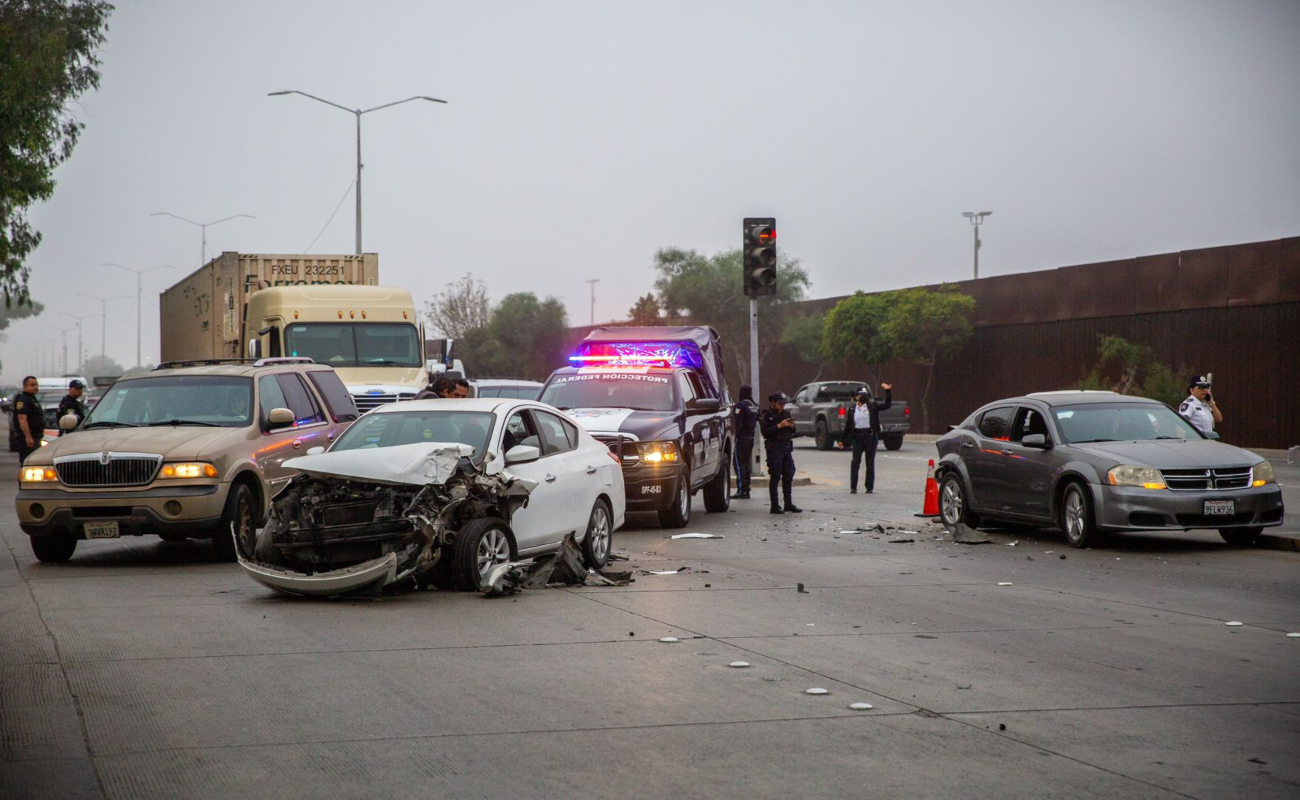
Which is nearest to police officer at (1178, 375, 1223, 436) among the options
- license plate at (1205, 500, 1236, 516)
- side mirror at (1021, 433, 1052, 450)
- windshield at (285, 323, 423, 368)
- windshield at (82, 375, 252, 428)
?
side mirror at (1021, 433, 1052, 450)

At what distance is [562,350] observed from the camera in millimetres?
86750

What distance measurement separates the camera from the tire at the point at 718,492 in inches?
774

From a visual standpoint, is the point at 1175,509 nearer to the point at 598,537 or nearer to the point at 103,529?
the point at 598,537

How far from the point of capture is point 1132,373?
38.8m

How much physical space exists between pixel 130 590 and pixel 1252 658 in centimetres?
837

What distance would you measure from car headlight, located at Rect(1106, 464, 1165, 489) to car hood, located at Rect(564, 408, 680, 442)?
5423mm

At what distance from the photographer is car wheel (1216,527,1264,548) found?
46.5 ft

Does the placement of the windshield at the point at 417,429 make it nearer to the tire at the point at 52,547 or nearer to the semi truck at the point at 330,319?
the tire at the point at 52,547

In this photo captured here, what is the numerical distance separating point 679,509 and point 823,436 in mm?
23818

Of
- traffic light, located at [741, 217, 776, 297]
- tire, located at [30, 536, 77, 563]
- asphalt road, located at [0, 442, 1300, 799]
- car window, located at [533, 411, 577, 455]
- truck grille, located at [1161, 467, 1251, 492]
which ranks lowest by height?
asphalt road, located at [0, 442, 1300, 799]

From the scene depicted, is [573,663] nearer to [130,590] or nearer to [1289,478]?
[130,590]

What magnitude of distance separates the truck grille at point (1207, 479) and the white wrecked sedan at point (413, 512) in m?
6.40

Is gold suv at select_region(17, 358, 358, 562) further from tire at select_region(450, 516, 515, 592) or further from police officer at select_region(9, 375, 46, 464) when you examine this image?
police officer at select_region(9, 375, 46, 464)

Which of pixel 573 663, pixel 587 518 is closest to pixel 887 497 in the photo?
pixel 587 518
